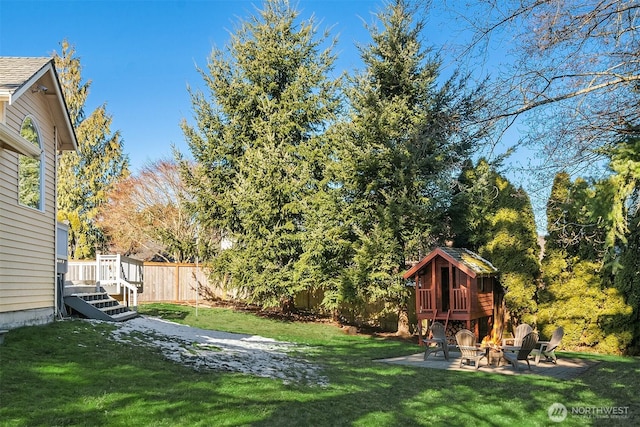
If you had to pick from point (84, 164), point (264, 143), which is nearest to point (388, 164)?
point (264, 143)

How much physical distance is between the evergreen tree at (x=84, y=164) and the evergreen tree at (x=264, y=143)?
30.0 feet

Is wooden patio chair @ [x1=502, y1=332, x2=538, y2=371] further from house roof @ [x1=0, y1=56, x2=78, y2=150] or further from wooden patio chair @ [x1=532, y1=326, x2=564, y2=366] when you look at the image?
house roof @ [x1=0, y1=56, x2=78, y2=150]

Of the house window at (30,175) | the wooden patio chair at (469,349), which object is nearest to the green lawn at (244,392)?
the wooden patio chair at (469,349)

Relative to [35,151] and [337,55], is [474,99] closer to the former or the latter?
[35,151]

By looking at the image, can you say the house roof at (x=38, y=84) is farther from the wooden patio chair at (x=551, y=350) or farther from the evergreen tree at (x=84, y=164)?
the evergreen tree at (x=84, y=164)

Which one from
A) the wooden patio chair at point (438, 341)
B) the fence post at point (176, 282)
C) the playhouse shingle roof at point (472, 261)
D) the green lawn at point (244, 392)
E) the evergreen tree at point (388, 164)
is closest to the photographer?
the green lawn at point (244, 392)

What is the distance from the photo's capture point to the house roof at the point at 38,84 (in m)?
9.03

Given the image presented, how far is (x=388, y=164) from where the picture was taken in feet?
56.5

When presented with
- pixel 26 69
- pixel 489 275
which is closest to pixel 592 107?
pixel 26 69

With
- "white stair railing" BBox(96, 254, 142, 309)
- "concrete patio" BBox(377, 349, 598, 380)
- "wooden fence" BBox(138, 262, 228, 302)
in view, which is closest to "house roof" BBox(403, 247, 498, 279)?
"concrete patio" BBox(377, 349, 598, 380)

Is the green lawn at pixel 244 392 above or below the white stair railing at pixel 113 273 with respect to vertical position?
below

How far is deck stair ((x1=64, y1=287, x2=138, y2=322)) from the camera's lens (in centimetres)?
1235

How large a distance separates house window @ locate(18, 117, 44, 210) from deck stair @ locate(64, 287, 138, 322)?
2.65 m

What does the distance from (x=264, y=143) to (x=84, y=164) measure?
13.7m
